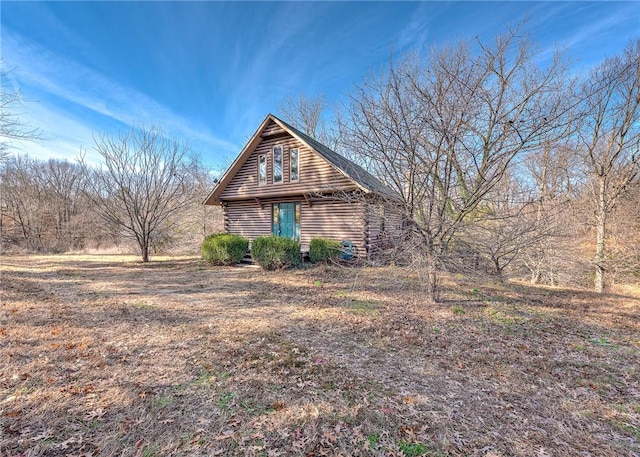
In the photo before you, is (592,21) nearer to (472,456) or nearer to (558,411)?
(558,411)

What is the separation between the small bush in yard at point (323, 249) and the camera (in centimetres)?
1188

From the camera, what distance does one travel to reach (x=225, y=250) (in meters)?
12.5

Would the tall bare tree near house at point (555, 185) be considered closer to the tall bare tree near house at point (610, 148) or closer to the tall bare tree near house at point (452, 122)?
the tall bare tree near house at point (610, 148)

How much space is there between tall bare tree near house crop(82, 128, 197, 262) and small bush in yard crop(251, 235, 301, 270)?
→ 22.5ft

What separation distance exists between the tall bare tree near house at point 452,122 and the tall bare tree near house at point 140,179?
12.4 meters

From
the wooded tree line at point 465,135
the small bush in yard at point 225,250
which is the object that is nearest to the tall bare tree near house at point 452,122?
the wooded tree line at point 465,135

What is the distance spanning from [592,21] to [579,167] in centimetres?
809

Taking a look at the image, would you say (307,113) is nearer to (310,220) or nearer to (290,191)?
(290,191)

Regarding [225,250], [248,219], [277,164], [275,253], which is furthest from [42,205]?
[275,253]

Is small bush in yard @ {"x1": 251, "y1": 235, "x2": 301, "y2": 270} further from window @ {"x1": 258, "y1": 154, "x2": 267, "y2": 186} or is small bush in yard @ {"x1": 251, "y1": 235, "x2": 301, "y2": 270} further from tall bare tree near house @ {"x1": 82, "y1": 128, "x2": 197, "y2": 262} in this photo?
tall bare tree near house @ {"x1": 82, "y1": 128, "x2": 197, "y2": 262}

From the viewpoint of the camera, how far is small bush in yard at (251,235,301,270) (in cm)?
1118

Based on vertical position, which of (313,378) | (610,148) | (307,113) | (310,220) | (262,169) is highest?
(307,113)

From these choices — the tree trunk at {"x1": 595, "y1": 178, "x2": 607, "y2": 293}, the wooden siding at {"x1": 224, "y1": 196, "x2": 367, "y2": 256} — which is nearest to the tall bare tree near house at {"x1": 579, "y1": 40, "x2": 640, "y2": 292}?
the tree trunk at {"x1": 595, "y1": 178, "x2": 607, "y2": 293}

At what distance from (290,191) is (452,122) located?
864cm
